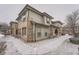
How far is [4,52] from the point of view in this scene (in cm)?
165

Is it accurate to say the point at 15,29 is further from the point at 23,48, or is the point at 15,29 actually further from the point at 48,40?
the point at 48,40

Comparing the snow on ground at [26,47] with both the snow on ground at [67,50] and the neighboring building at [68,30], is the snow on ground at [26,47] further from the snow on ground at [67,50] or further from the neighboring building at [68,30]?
the neighboring building at [68,30]

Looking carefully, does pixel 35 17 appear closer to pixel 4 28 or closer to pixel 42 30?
pixel 42 30

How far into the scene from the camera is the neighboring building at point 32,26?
162 cm

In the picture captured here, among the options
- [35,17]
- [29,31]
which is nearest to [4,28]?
[29,31]

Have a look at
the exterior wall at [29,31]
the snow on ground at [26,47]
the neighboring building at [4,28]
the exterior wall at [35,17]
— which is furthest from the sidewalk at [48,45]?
the neighboring building at [4,28]

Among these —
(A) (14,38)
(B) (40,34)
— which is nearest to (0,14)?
(A) (14,38)

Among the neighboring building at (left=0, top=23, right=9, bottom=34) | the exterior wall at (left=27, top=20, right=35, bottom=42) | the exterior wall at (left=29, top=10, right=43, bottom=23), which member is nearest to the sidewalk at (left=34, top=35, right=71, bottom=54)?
the exterior wall at (left=27, top=20, right=35, bottom=42)

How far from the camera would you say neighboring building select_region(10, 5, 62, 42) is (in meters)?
1.62

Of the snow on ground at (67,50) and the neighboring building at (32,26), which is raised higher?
the neighboring building at (32,26)

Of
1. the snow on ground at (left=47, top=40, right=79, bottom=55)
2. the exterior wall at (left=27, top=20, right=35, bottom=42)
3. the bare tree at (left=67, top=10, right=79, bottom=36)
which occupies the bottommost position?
the snow on ground at (left=47, top=40, right=79, bottom=55)

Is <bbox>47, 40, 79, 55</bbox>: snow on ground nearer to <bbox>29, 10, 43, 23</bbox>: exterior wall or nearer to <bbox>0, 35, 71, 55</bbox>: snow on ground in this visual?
<bbox>0, 35, 71, 55</bbox>: snow on ground

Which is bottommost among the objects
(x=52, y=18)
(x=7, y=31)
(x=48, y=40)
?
(x=48, y=40)

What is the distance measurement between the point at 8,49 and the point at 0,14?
0.52 metres
